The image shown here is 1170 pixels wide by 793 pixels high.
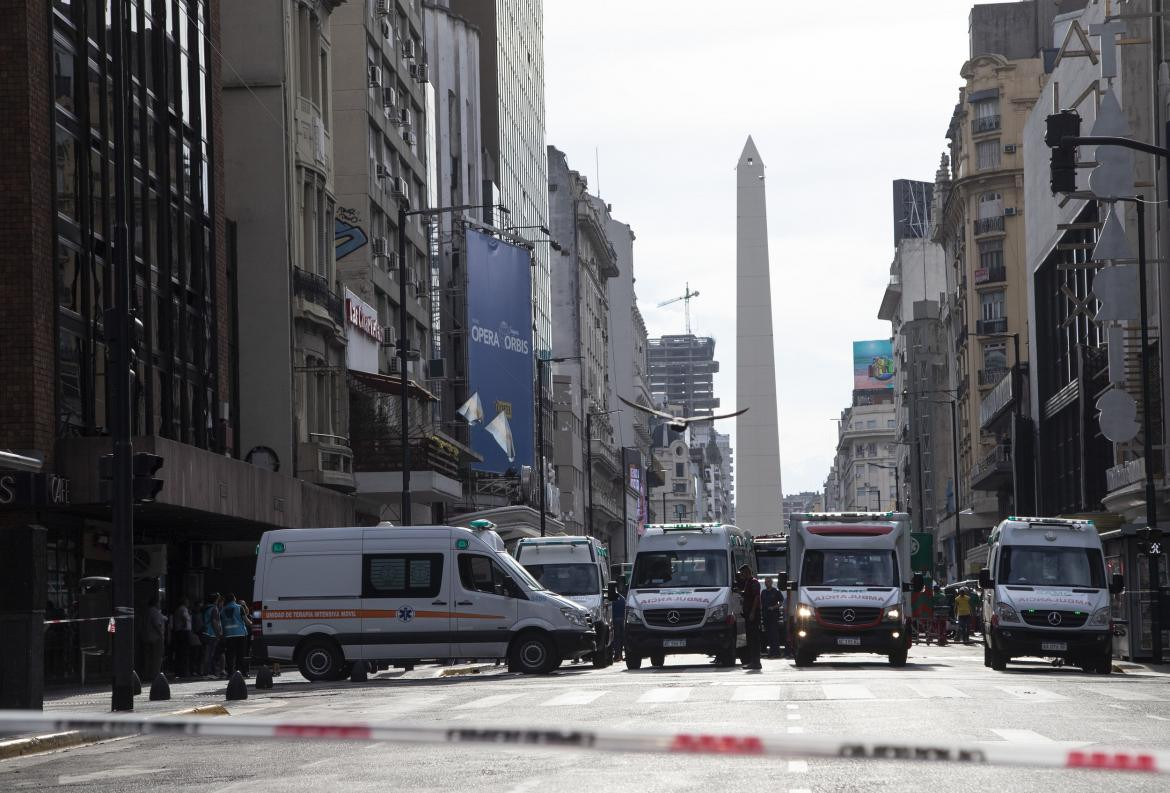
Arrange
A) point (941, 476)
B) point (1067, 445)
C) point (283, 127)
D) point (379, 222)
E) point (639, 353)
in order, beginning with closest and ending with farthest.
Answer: point (283, 127) < point (379, 222) < point (1067, 445) < point (941, 476) < point (639, 353)

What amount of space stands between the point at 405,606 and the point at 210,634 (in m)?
4.83

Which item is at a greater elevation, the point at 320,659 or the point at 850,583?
the point at 850,583

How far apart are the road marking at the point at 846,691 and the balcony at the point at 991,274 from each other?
7259 cm

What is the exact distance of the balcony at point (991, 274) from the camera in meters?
93.5

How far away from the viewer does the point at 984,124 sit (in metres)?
95.4

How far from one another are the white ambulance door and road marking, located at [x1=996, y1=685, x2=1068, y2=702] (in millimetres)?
9971

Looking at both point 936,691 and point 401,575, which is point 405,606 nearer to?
point 401,575

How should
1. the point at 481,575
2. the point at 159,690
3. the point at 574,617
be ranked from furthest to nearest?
1. the point at 574,617
2. the point at 481,575
3. the point at 159,690

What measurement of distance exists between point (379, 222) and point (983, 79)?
4619cm

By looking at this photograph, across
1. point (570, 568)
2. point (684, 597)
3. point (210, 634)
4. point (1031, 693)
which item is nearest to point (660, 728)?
point (1031, 693)

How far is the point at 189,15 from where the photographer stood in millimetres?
39875

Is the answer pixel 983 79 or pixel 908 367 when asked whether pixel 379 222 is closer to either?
pixel 983 79

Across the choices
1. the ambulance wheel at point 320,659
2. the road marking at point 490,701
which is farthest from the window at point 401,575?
the road marking at point 490,701

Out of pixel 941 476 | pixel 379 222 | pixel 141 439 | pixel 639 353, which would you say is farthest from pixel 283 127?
pixel 639 353
